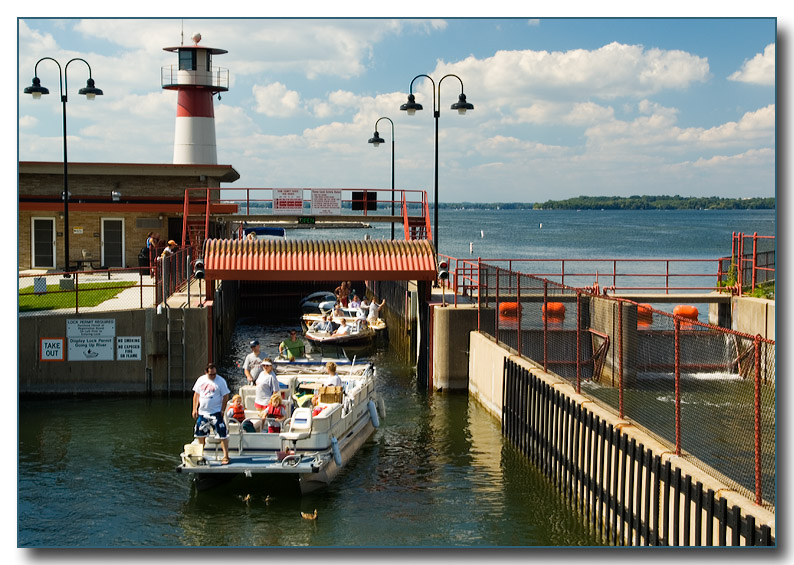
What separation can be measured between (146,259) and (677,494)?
101 feet

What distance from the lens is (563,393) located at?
60.2ft

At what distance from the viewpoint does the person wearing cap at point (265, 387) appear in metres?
19.1

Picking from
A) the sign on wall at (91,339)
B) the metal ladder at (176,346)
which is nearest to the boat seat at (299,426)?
the metal ladder at (176,346)

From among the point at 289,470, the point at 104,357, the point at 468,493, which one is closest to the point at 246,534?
the point at 289,470

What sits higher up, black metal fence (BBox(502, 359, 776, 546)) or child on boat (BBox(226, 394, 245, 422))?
child on boat (BBox(226, 394, 245, 422))

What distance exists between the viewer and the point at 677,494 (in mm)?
12930

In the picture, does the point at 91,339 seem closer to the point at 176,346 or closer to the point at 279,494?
the point at 176,346

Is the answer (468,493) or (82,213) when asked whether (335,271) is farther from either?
(82,213)

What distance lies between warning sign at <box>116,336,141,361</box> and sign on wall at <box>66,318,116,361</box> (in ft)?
0.65

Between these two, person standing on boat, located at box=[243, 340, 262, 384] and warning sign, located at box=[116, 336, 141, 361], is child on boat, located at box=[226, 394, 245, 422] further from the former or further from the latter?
warning sign, located at box=[116, 336, 141, 361]

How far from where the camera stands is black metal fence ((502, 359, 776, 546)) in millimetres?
11945

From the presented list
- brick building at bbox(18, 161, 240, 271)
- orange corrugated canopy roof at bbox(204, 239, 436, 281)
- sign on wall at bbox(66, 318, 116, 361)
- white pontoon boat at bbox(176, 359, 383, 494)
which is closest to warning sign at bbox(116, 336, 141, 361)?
sign on wall at bbox(66, 318, 116, 361)

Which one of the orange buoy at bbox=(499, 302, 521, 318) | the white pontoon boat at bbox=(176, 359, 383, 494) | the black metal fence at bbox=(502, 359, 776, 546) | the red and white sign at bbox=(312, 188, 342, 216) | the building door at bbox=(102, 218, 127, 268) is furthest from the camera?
the building door at bbox=(102, 218, 127, 268)

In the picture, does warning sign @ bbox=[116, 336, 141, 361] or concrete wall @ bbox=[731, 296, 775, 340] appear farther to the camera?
concrete wall @ bbox=[731, 296, 775, 340]
